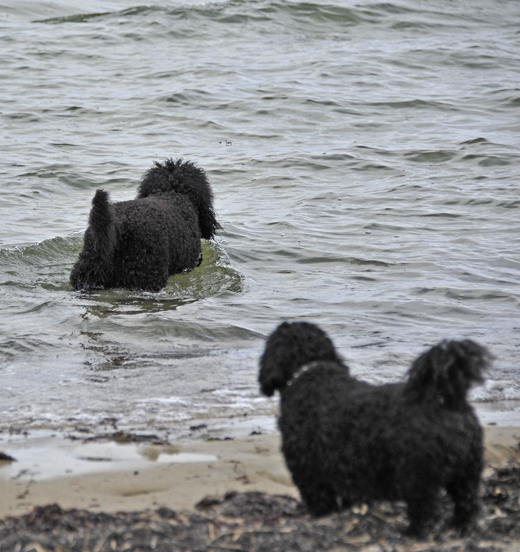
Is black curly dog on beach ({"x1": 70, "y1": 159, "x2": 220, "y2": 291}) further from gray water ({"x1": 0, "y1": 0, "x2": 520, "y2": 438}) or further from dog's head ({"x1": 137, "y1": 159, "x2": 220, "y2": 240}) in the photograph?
gray water ({"x1": 0, "y1": 0, "x2": 520, "y2": 438})

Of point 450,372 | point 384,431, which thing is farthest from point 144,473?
point 450,372

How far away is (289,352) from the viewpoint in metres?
3.47

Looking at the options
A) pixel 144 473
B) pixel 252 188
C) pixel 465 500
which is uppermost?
pixel 252 188

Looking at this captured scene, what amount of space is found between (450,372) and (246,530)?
3.69 ft

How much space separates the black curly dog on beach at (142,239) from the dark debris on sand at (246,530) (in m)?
3.74

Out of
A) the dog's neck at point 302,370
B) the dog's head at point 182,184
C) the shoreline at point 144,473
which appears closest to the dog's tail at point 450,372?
the dog's neck at point 302,370

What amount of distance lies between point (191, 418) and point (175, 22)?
734 inches

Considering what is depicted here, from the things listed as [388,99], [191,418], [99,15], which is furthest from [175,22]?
[191,418]

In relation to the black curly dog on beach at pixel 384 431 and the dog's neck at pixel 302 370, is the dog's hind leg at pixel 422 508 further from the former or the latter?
the dog's neck at pixel 302 370

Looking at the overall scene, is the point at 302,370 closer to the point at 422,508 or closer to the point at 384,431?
the point at 384,431

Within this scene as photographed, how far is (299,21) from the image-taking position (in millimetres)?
21922

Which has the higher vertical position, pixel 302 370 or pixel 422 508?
pixel 302 370

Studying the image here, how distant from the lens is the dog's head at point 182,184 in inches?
319

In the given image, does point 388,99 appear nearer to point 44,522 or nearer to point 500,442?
point 500,442
